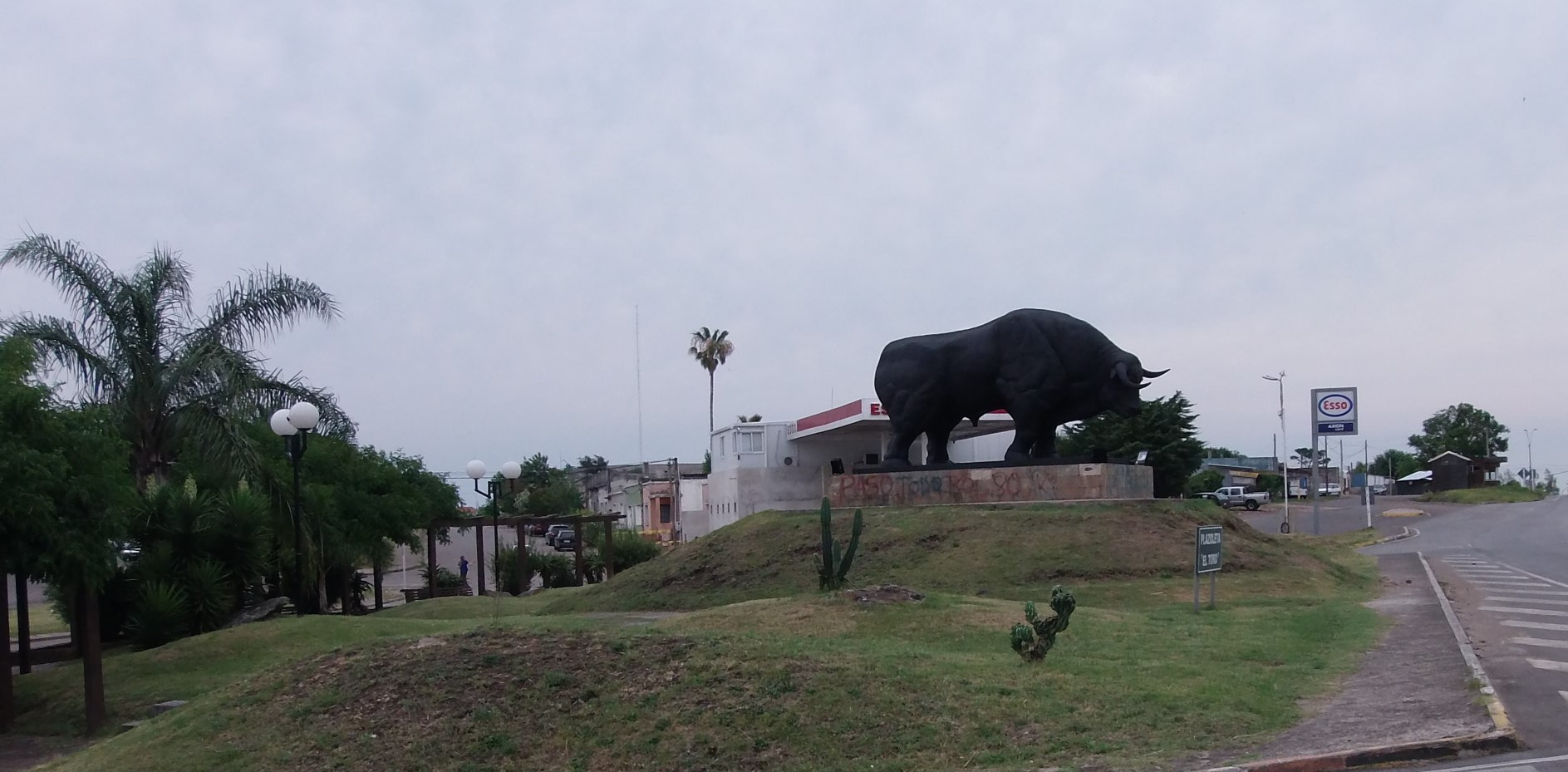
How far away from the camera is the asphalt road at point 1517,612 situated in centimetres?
880

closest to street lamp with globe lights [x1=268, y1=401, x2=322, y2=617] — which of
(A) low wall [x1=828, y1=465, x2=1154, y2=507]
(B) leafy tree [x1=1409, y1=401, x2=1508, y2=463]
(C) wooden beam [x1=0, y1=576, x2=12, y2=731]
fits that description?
(C) wooden beam [x1=0, y1=576, x2=12, y2=731]

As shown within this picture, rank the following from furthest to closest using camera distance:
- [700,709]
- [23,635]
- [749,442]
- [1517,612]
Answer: [749,442] < [1517,612] < [23,635] < [700,709]

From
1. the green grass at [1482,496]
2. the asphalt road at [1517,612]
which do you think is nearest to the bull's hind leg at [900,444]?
the asphalt road at [1517,612]

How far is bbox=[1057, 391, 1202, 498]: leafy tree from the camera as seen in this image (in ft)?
187

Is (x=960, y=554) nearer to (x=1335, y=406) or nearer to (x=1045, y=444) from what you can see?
(x=1045, y=444)

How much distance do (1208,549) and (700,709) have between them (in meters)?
10.6

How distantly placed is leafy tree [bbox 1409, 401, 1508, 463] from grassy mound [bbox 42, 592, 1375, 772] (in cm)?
10200

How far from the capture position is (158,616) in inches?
727

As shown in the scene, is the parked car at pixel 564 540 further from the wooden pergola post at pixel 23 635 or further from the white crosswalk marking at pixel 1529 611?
the white crosswalk marking at pixel 1529 611

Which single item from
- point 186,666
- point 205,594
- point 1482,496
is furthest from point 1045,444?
point 1482,496

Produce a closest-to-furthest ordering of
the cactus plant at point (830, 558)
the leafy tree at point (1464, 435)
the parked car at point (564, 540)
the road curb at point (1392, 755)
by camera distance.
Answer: the road curb at point (1392, 755) < the cactus plant at point (830, 558) < the parked car at point (564, 540) < the leafy tree at point (1464, 435)

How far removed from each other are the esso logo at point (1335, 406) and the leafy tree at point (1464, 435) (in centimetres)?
6245

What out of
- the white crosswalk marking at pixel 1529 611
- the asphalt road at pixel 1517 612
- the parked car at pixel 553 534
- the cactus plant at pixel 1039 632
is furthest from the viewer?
the parked car at pixel 553 534

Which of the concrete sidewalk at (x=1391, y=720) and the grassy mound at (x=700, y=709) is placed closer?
the concrete sidewalk at (x=1391, y=720)
